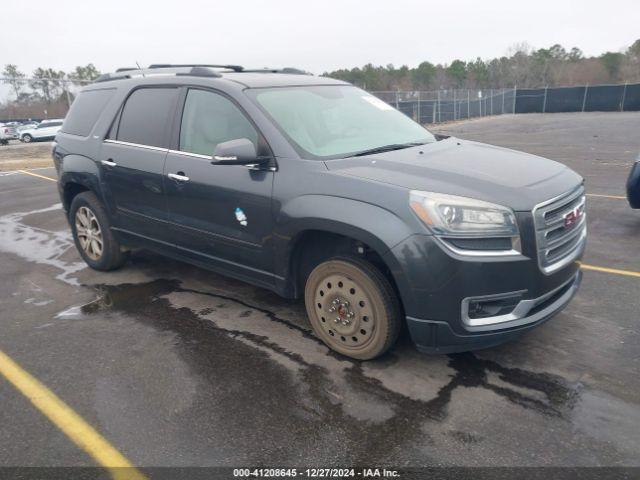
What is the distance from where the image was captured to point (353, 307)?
335cm

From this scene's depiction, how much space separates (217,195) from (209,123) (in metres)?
0.64

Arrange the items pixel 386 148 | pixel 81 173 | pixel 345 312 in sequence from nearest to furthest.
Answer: pixel 345 312 < pixel 386 148 < pixel 81 173

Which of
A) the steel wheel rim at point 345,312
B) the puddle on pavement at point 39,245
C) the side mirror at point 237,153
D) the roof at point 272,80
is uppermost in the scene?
the roof at point 272,80

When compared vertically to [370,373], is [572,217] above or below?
above

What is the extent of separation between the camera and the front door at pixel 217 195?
146 inches

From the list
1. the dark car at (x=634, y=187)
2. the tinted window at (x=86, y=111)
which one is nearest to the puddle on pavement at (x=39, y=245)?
the tinted window at (x=86, y=111)

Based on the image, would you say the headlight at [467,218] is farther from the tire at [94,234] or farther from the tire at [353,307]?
the tire at [94,234]

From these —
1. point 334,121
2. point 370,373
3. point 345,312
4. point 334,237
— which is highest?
point 334,121

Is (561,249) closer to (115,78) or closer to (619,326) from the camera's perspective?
(619,326)

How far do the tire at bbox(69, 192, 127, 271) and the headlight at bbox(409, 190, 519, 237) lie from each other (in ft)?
11.6

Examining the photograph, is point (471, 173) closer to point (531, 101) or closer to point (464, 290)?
point (464, 290)

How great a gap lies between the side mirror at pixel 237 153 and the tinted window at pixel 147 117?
1096 mm

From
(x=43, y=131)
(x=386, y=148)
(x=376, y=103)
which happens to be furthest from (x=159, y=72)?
(x=43, y=131)

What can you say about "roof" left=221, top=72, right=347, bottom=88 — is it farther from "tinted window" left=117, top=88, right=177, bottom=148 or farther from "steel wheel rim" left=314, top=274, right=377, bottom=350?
"steel wheel rim" left=314, top=274, right=377, bottom=350
